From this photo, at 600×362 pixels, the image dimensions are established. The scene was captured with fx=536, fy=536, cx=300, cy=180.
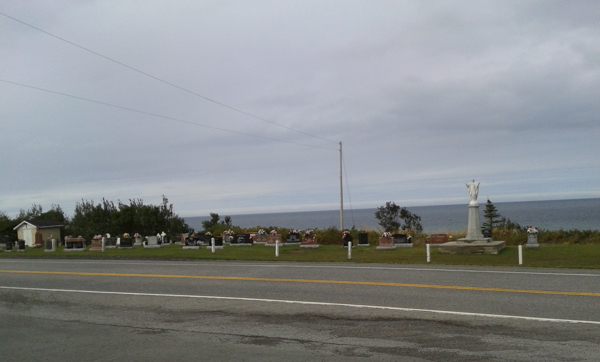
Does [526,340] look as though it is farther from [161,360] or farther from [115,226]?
[115,226]

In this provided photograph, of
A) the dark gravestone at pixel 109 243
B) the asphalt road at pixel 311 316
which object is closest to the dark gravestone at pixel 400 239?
the asphalt road at pixel 311 316

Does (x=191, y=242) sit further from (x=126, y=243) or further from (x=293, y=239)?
(x=293, y=239)

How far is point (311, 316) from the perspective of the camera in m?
9.91

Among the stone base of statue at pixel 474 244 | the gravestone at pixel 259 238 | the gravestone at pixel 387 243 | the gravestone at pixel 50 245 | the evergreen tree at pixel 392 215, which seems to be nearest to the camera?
the stone base of statue at pixel 474 244

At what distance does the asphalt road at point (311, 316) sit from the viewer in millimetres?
7539

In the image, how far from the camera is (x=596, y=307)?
397 inches

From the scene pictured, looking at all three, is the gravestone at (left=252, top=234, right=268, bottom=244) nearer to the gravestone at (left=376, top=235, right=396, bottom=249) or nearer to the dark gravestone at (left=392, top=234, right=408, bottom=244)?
the dark gravestone at (left=392, top=234, right=408, bottom=244)

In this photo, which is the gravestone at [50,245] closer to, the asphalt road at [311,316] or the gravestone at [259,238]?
the gravestone at [259,238]

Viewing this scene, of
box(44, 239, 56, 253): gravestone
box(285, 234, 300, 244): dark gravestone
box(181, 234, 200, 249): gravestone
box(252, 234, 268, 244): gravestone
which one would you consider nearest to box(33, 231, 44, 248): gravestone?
box(44, 239, 56, 253): gravestone

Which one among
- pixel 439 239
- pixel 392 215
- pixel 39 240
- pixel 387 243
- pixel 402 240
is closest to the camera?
pixel 387 243

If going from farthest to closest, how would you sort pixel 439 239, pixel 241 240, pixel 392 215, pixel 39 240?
1. pixel 392 215
2. pixel 39 240
3. pixel 241 240
4. pixel 439 239

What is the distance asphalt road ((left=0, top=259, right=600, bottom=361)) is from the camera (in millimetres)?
7539

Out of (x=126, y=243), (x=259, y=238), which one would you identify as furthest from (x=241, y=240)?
(x=126, y=243)

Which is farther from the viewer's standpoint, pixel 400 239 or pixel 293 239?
pixel 293 239
